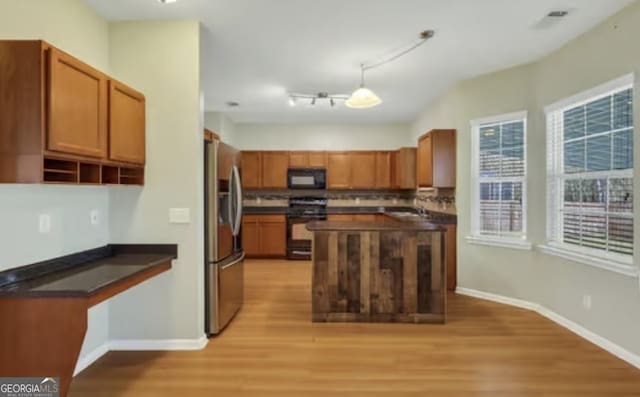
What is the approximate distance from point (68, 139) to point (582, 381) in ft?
12.0

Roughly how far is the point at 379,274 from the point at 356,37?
7.49ft

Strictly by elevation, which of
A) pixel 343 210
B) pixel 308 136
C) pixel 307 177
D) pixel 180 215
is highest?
pixel 308 136

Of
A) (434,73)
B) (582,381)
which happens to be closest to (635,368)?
(582,381)

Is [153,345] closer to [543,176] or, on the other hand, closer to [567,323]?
[567,323]

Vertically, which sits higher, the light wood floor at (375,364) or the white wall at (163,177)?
the white wall at (163,177)

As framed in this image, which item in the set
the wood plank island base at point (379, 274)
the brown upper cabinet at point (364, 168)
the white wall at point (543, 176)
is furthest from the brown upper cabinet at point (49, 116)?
the brown upper cabinet at point (364, 168)

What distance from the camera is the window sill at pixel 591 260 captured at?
3.03 meters

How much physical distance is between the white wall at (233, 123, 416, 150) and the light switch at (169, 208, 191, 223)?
187 inches

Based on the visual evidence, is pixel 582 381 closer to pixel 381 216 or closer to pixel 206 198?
pixel 206 198

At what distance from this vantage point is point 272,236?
24.5 ft

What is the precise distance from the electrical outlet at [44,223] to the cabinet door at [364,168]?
5683 millimetres

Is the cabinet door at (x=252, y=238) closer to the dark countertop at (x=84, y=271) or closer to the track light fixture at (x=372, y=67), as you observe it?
the track light fixture at (x=372, y=67)

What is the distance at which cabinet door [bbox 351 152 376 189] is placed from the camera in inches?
301

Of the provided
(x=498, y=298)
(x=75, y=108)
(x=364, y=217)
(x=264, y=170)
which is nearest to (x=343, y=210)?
(x=364, y=217)
